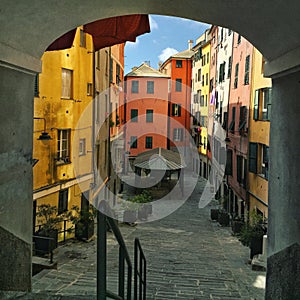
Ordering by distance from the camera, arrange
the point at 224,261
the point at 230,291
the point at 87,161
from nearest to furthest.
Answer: the point at 230,291
the point at 224,261
the point at 87,161

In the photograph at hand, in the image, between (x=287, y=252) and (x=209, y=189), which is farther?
(x=209, y=189)

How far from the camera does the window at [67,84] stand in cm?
1608

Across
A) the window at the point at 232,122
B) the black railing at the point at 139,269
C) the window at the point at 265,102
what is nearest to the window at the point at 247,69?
the window at the point at 265,102

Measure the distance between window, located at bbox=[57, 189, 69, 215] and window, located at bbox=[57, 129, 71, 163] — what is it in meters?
1.33

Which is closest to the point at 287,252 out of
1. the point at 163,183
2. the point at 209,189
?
the point at 163,183

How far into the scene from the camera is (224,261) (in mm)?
11039

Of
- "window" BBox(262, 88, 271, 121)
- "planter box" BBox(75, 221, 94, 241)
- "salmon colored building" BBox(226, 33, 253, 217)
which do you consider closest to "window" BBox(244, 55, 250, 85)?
"salmon colored building" BBox(226, 33, 253, 217)

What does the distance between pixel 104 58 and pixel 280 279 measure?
19.6m

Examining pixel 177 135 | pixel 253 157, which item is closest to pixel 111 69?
pixel 253 157

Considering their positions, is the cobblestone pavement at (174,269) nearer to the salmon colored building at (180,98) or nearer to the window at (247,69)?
the window at (247,69)

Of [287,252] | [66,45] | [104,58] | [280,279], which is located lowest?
[280,279]

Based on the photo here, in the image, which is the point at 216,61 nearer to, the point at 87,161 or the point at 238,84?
the point at 238,84

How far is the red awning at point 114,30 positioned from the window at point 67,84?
7826 millimetres

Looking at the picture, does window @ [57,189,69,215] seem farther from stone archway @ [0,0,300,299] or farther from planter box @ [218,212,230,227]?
stone archway @ [0,0,300,299]
